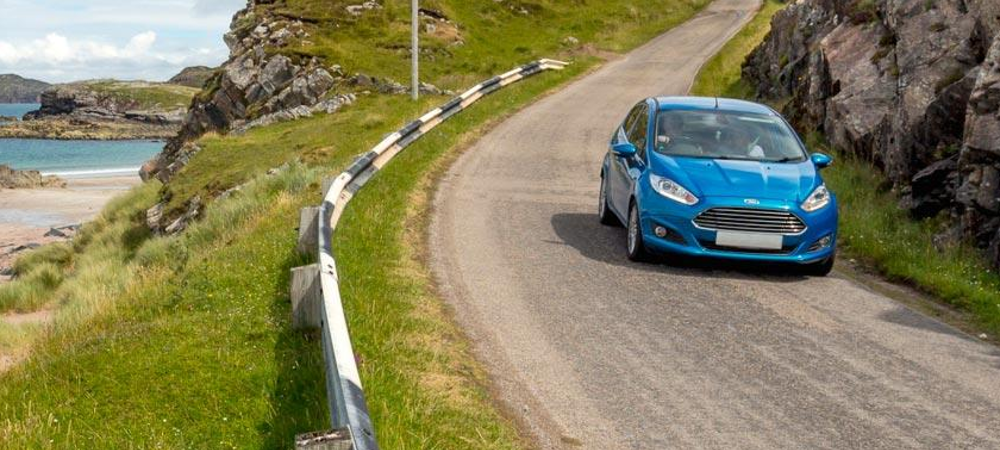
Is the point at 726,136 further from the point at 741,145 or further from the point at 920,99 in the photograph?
the point at 920,99

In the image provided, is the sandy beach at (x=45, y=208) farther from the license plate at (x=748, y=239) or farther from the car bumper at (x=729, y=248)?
the license plate at (x=748, y=239)

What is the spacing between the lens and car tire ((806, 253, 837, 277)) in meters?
10.4

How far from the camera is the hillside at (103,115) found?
145m

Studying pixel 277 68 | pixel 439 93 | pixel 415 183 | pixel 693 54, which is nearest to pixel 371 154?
pixel 415 183

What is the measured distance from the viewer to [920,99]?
13.8 m

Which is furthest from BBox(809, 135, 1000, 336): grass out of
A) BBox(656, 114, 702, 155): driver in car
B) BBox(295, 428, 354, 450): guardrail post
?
BBox(295, 428, 354, 450): guardrail post

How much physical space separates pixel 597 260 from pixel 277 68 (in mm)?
23692

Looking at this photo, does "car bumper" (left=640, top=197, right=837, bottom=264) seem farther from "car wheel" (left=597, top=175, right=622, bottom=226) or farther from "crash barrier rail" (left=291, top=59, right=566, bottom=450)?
"crash barrier rail" (left=291, top=59, right=566, bottom=450)

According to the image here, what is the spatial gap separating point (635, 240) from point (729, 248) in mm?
1107

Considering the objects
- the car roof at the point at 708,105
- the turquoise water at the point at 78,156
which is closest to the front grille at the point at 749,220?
the car roof at the point at 708,105

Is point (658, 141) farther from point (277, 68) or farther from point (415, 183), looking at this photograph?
point (277, 68)

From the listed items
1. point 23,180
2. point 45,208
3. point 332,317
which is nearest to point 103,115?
point 23,180

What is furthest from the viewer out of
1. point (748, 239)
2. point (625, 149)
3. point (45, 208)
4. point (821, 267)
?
point (45, 208)

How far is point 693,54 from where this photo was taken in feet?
127
